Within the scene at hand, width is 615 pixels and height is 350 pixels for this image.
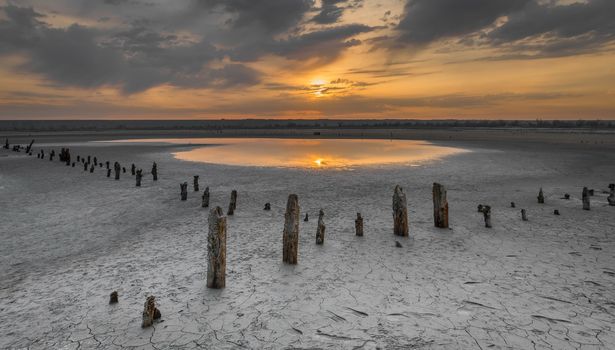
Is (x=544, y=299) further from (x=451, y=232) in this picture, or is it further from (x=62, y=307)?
(x=62, y=307)

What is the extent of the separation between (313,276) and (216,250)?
A: 7.78 ft

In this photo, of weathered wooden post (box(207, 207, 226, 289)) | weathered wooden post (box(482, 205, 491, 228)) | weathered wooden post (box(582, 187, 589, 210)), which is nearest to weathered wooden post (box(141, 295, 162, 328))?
weathered wooden post (box(207, 207, 226, 289))

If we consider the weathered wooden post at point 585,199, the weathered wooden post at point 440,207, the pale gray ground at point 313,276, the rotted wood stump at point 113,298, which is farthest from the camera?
the weathered wooden post at point 585,199

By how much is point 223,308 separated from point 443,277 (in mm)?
5015

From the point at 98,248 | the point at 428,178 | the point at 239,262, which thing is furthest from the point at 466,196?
the point at 98,248

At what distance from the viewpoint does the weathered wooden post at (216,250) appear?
8203mm

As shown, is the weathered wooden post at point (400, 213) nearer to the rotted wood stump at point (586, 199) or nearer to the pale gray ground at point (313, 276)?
the pale gray ground at point (313, 276)

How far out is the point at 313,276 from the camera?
29.2 ft

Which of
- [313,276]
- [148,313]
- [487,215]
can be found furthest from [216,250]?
[487,215]

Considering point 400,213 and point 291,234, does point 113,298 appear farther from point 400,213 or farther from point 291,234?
point 400,213

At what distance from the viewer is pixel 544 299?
7547 mm

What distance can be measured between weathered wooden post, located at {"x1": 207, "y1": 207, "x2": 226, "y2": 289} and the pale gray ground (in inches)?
16.4

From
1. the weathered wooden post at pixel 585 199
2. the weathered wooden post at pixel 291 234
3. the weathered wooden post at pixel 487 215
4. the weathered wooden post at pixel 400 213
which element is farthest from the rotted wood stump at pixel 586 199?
the weathered wooden post at pixel 291 234

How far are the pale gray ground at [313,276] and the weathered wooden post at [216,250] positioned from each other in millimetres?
418
